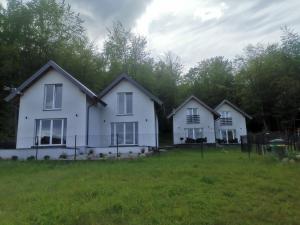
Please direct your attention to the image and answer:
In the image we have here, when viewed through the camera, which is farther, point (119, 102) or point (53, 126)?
point (119, 102)

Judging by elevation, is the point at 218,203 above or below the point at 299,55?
below

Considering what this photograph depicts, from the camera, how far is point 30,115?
22828mm

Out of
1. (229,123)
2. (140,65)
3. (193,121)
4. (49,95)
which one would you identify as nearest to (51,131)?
(49,95)

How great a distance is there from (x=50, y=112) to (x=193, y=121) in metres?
21.3

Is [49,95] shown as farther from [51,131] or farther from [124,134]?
[124,134]

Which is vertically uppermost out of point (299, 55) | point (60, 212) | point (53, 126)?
point (299, 55)

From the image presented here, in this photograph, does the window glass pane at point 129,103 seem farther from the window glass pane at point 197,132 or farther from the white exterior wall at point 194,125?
the window glass pane at point 197,132

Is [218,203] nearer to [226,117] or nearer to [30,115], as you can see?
[30,115]

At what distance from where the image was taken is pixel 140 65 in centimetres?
4578

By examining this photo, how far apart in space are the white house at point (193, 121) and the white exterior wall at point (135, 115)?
534 inches

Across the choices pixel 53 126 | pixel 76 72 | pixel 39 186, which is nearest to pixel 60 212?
pixel 39 186

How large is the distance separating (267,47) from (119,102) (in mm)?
37665

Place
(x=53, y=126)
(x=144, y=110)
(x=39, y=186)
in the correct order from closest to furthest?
1. (x=39, y=186)
2. (x=53, y=126)
3. (x=144, y=110)

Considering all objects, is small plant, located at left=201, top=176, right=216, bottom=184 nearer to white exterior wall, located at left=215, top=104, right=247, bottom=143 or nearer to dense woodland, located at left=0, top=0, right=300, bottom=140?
dense woodland, located at left=0, top=0, right=300, bottom=140
